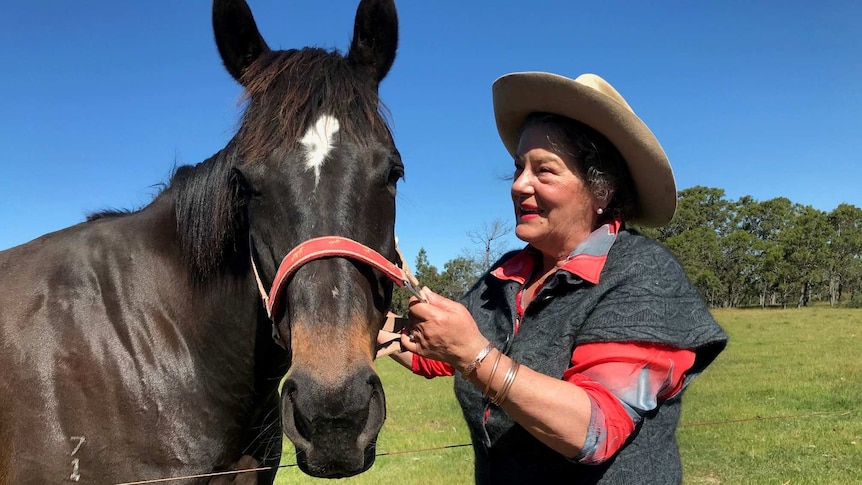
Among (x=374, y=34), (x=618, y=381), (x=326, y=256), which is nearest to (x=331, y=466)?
(x=326, y=256)

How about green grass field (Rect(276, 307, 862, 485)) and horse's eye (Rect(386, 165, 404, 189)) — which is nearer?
horse's eye (Rect(386, 165, 404, 189))

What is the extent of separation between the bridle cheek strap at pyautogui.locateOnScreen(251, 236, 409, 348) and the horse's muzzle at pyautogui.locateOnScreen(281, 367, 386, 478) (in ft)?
1.16

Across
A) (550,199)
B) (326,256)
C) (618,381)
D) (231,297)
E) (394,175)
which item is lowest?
(618,381)

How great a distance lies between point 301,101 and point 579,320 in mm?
1319

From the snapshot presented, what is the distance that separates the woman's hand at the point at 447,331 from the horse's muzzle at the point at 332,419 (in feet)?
0.73

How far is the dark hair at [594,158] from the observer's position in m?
2.23

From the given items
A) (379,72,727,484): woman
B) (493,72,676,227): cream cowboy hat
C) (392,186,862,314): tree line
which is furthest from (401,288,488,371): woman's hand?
Result: (392,186,862,314): tree line

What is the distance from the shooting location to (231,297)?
8.42 ft

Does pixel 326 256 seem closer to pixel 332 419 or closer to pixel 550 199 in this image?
pixel 332 419

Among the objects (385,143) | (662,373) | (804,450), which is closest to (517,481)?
(662,373)

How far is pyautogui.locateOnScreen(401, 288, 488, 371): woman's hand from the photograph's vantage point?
5.89 feet

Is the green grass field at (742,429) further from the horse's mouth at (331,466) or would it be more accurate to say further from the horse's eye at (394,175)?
the horse's eye at (394,175)

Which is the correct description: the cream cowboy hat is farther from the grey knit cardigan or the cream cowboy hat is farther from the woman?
the grey knit cardigan

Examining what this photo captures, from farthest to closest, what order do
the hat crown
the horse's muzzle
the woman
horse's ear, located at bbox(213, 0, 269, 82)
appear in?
horse's ear, located at bbox(213, 0, 269, 82) → the hat crown → the woman → the horse's muzzle
